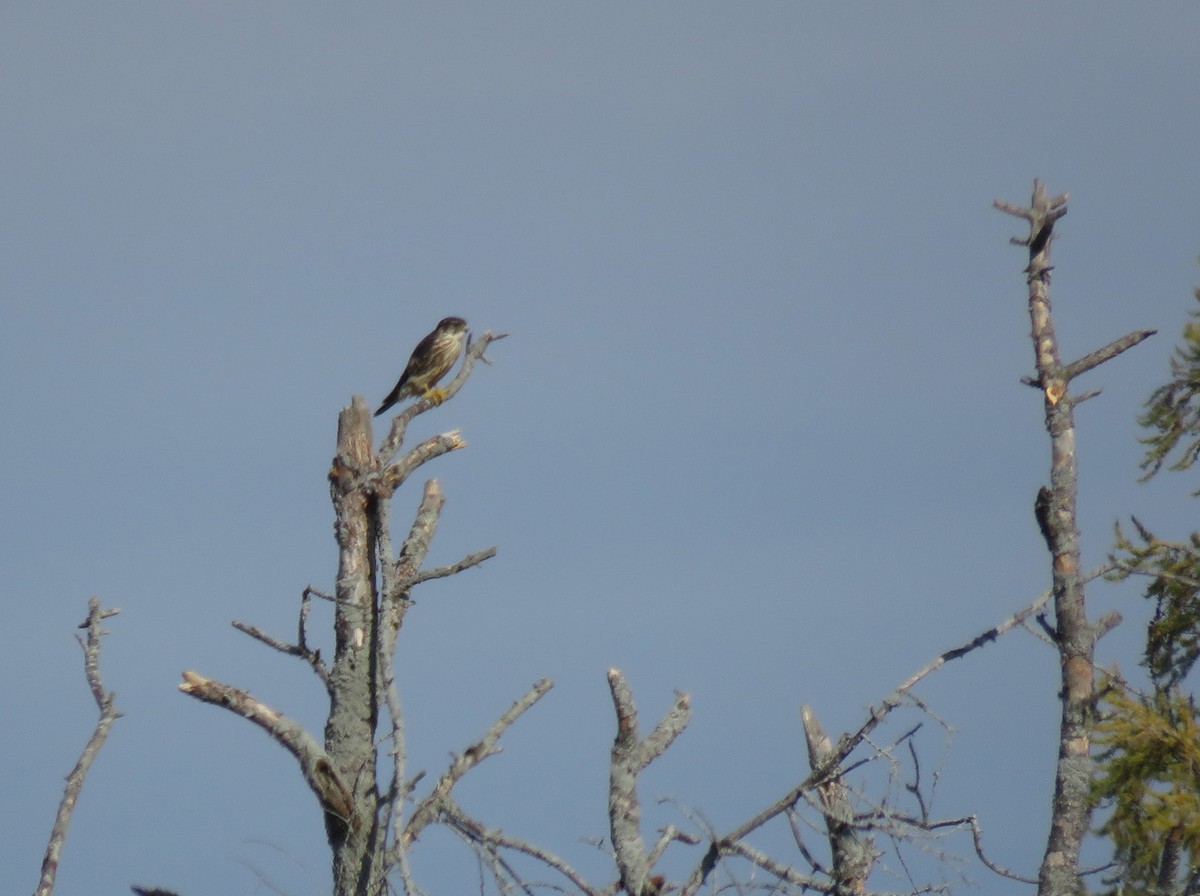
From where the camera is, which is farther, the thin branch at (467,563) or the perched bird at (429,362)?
the perched bird at (429,362)

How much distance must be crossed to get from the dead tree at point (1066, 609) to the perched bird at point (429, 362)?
8.24m

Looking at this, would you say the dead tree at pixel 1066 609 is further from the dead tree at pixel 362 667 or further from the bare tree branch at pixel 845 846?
the dead tree at pixel 362 667

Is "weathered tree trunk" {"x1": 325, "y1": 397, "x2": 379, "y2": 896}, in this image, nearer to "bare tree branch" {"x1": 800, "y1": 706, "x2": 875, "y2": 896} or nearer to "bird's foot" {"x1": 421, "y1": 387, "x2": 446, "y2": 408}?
"bird's foot" {"x1": 421, "y1": 387, "x2": 446, "y2": 408}

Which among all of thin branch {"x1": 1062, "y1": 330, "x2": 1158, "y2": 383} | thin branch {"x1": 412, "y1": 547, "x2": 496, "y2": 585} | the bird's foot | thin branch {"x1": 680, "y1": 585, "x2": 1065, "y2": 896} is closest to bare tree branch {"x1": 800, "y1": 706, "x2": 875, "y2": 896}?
thin branch {"x1": 680, "y1": 585, "x2": 1065, "y2": 896}

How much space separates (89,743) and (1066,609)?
21.9ft

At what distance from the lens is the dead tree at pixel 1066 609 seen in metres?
9.49

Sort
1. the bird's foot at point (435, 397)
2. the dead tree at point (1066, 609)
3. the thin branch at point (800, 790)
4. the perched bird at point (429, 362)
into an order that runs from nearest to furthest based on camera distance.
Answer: the thin branch at point (800, 790) → the dead tree at point (1066, 609) → the bird's foot at point (435, 397) → the perched bird at point (429, 362)

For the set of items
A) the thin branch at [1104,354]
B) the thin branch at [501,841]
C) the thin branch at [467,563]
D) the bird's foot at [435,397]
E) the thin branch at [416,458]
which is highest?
the bird's foot at [435,397]

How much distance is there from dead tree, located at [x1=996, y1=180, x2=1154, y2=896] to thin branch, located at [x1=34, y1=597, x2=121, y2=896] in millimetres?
6188

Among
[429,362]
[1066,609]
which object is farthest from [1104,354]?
[429,362]

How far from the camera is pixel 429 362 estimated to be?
16.9 m

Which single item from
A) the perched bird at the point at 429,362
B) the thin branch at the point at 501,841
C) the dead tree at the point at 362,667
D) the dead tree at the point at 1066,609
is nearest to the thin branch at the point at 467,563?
the dead tree at the point at 362,667

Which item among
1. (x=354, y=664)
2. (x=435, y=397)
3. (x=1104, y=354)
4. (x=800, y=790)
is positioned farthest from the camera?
(x=435, y=397)

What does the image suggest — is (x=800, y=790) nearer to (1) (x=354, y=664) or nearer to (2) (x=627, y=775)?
(2) (x=627, y=775)
